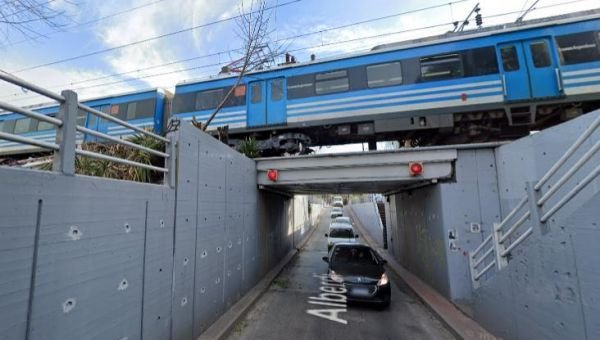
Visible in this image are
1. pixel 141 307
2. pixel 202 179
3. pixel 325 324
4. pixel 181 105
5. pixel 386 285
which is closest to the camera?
pixel 141 307

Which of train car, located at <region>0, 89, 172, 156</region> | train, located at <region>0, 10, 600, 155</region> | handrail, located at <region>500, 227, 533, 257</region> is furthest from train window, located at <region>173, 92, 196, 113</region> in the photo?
handrail, located at <region>500, 227, 533, 257</region>

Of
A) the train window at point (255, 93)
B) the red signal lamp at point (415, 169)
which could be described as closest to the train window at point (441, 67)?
the red signal lamp at point (415, 169)

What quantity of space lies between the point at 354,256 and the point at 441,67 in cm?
599

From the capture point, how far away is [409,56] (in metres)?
8.42

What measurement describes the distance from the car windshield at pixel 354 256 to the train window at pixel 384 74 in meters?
4.98

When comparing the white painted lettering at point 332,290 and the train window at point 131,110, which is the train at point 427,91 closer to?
the train window at point 131,110

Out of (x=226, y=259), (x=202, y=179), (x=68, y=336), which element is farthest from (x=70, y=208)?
(x=226, y=259)

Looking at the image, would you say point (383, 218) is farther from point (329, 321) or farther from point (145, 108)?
point (145, 108)

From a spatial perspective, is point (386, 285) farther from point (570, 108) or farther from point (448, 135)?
point (570, 108)

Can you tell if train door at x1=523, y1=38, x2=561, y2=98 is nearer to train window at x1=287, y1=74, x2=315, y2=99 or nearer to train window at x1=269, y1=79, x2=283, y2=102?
train window at x1=287, y1=74, x2=315, y2=99

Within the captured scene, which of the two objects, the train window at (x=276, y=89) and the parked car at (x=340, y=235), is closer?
the train window at (x=276, y=89)

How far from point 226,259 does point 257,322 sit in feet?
4.89

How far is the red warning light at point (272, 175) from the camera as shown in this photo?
8742mm

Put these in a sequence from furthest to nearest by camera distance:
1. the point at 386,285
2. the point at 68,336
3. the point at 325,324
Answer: the point at 386,285, the point at 325,324, the point at 68,336
